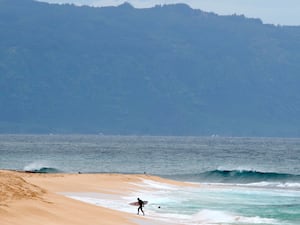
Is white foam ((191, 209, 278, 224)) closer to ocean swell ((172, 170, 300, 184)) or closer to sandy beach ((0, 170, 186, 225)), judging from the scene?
sandy beach ((0, 170, 186, 225))

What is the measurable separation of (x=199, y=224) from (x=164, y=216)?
10.7 ft

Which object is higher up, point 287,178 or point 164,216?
point 287,178

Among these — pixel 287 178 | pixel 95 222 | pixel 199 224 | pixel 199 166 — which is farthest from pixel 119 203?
pixel 199 166

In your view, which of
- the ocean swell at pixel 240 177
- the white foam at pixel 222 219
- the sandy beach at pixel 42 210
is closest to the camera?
the sandy beach at pixel 42 210

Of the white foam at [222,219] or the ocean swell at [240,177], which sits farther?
the ocean swell at [240,177]

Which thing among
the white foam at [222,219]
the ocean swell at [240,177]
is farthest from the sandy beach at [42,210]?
the ocean swell at [240,177]

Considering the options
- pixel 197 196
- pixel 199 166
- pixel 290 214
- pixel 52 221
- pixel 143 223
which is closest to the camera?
pixel 52 221

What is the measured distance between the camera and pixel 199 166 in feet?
376

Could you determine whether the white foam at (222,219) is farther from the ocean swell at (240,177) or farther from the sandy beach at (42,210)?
the ocean swell at (240,177)

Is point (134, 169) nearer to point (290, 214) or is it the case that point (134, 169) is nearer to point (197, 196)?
point (197, 196)

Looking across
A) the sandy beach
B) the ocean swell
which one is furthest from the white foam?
the ocean swell

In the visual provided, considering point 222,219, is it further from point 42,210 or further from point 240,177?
point 240,177

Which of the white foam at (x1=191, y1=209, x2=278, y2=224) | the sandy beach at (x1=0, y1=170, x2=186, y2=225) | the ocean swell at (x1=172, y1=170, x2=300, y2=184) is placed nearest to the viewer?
the sandy beach at (x1=0, y1=170, x2=186, y2=225)

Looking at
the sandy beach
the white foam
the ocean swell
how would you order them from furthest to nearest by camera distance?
1. the ocean swell
2. the white foam
3. the sandy beach
